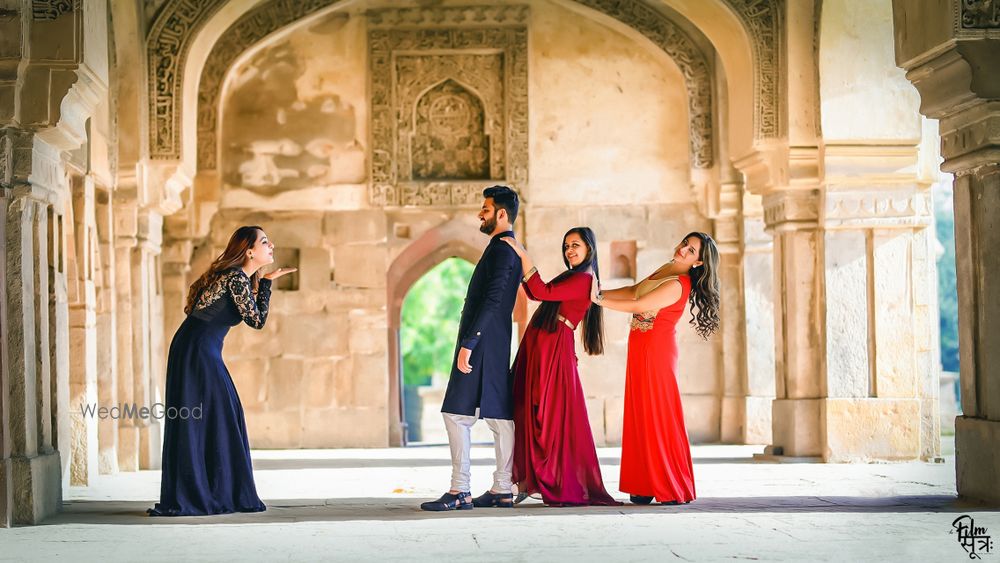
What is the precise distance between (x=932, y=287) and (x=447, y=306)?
20958 mm

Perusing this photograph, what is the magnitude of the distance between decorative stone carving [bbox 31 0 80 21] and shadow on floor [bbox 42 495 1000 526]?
2574mm

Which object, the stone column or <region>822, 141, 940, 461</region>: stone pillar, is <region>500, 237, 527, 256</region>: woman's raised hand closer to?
<region>822, 141, 940, 461</region>: stone pillar

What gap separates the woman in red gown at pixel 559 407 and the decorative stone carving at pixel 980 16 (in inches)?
89.5

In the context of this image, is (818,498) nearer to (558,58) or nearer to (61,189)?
(61,189)

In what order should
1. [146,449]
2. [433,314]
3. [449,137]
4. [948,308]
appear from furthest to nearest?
[948,308], [433,314], [449,137], [146,449]

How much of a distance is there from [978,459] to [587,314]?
7.32ft

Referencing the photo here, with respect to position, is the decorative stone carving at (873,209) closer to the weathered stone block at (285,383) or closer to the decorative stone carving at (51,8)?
the weathered stone block at (285,383)

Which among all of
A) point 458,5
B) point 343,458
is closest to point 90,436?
point 343,458

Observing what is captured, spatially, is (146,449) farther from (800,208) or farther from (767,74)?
(767,74)

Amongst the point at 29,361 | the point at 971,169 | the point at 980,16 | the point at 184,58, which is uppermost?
the point at 184,58

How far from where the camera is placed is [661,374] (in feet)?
22.8

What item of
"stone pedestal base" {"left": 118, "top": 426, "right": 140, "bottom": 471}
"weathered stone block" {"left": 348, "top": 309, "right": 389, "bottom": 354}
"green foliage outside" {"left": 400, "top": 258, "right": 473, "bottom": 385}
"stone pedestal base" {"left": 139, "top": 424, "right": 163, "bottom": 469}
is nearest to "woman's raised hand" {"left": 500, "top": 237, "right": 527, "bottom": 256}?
"stone pedestal base" {"left": 118, "top": 426, "right": 140, "bottom": 471}

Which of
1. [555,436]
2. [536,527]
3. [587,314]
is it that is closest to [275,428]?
[587,314]

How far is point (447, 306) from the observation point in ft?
101
